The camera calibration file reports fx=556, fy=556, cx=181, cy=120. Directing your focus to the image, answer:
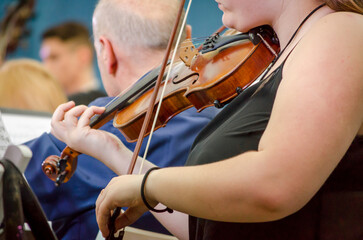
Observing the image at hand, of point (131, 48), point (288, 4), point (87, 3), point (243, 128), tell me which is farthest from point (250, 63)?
point (87, 3)

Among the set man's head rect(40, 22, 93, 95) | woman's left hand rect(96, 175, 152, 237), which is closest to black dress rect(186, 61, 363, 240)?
woman's left hand rect(96, 175, 152, 237)

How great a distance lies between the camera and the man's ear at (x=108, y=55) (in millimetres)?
1789

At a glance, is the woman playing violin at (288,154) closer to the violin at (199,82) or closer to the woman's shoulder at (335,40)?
the woman's shoulder at (335,40)

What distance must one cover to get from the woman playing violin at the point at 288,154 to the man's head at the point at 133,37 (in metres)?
0.73

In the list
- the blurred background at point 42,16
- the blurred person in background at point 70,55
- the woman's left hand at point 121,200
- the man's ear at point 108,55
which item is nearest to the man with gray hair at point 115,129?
the man's ear at point 108,55

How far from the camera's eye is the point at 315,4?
0.98 meters

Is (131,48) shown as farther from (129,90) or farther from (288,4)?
(288,4)

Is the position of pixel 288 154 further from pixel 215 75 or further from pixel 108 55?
pixel 108 55

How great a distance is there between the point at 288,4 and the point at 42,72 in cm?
208

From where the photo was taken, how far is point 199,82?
4.13 feet

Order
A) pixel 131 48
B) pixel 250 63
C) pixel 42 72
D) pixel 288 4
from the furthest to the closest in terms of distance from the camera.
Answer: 1. pixel 42 72
2. pixel 131 48
3. pixel 250 63
4. pixel 288 4

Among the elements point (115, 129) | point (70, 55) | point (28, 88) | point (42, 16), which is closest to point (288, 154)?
point (115, 129)

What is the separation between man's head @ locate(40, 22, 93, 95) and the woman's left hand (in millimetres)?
3356

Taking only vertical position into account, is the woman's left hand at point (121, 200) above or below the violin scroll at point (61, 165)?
above
